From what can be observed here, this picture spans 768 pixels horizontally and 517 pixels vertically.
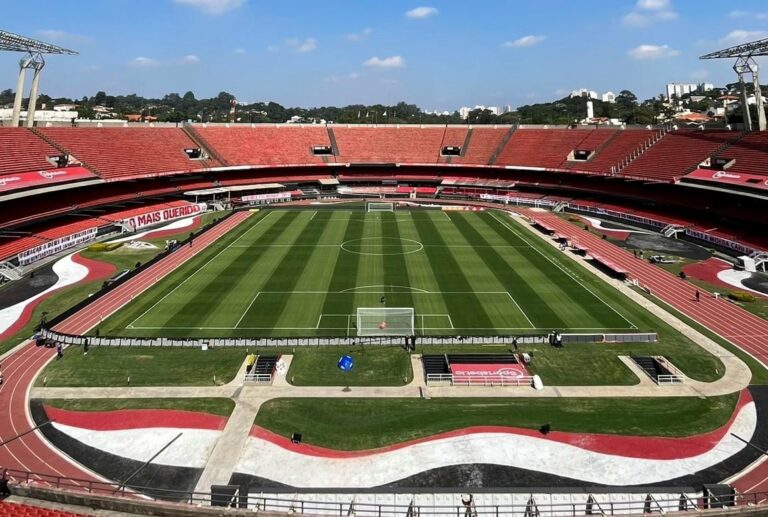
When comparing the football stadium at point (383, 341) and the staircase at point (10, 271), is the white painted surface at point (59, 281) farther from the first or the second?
the staircase at point (10, 271)

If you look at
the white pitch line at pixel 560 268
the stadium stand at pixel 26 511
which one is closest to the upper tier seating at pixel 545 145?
the white pitch line at pixel 560 268

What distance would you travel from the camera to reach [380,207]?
76.9 metres

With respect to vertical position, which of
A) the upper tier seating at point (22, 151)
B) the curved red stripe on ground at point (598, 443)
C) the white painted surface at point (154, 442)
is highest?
the upper tier seating at point (22, 151)

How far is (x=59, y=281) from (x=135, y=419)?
25.1 metres

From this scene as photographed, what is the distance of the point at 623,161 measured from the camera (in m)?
74.0

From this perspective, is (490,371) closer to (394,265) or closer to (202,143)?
(394,265)

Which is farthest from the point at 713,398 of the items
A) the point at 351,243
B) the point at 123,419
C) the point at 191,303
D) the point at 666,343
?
the point at 351,243

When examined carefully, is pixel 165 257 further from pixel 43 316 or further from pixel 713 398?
pixel 713 398

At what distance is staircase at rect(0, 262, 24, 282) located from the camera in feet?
139

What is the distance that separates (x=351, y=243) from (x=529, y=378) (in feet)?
103

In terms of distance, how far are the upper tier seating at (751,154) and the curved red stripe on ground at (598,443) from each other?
144ft

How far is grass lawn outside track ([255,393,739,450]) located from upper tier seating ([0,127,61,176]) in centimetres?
4668

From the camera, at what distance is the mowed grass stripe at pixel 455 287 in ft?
111

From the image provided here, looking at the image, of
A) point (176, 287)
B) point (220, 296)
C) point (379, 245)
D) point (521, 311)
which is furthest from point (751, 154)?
point (176, 287)
